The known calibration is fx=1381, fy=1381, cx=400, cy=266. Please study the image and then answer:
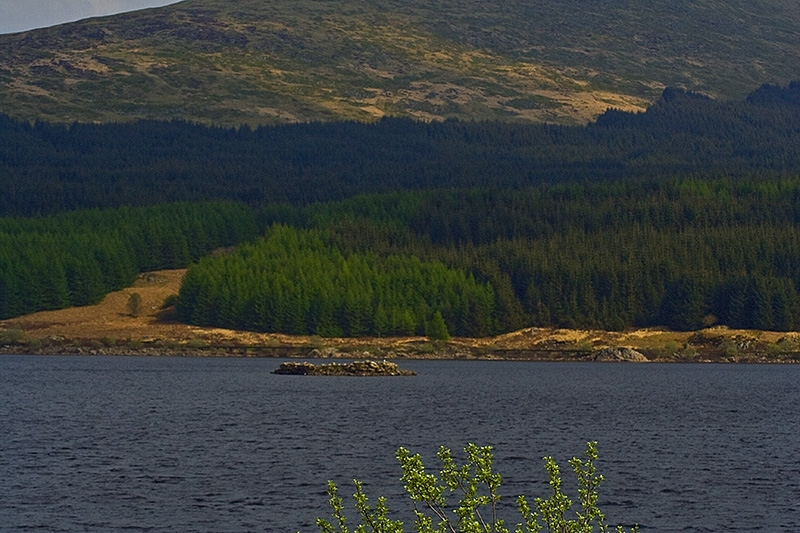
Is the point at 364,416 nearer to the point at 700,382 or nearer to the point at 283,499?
the point at 283,499

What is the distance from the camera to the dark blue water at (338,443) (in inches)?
2648

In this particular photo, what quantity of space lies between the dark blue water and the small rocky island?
6119mm

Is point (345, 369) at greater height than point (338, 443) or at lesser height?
lesser

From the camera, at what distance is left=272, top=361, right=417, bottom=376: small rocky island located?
174 metres

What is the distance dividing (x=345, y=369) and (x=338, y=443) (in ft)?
273

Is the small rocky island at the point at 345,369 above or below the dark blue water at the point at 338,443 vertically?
below

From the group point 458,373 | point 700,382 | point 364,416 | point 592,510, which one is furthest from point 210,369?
point 592,510

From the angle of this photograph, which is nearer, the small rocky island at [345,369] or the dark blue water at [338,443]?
the dark blue water at [338,443]

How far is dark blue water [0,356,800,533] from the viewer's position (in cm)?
6725

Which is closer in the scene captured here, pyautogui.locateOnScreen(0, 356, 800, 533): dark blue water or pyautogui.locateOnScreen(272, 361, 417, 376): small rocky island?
pyautogui.locateOnScreen(0, 356, 800, 533): dark blue water

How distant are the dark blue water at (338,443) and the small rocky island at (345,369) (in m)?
6.12

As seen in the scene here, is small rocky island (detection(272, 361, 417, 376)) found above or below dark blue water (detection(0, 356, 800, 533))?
below

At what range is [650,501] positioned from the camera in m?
71.0

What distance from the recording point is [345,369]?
177250 millimetres
